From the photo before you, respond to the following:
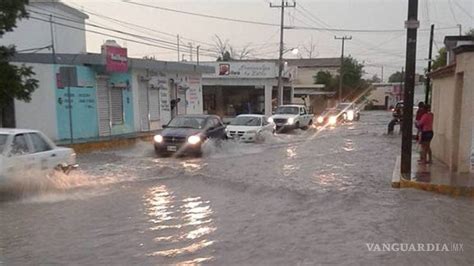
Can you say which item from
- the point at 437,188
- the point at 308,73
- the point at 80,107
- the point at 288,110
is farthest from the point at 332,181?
the point at 308,73

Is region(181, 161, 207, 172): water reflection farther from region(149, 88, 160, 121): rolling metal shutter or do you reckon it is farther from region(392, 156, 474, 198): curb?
region(149, 88, 160, 121): rolling metal shutter

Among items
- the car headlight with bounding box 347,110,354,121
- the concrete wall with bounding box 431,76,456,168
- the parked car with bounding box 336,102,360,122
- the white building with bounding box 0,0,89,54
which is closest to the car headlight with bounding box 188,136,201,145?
the concrete wall with bounding box 431,76,456,168

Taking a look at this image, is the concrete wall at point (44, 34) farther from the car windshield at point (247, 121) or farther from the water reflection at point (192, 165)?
the water reflection at point (192, 165)

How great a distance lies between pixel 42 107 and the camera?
20.6 metres

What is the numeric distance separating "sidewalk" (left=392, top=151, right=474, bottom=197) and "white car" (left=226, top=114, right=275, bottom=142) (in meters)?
10.9

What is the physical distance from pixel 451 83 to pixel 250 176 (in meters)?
6.10

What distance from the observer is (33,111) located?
2025cm

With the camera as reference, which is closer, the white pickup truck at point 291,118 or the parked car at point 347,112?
the white pickup truck at point 291,118

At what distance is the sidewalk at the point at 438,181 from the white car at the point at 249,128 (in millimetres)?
10926

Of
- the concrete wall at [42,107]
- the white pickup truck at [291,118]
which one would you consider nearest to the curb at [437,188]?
the concrete wall at [42,107]

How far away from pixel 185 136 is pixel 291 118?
16.1 m

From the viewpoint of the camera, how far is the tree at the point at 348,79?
7554 cm

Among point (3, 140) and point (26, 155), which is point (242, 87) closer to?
point (26, 155)

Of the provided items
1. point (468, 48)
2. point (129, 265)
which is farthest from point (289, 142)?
point (129, 265)
